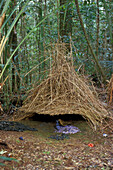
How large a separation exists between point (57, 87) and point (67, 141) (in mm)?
917

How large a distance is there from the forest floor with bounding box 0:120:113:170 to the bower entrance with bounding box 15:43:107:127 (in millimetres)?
417

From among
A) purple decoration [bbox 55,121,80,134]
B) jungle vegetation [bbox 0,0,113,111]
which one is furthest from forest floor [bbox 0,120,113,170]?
jungle vegetation [bbox 0,0,113,111]

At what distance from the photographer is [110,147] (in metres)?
1.74

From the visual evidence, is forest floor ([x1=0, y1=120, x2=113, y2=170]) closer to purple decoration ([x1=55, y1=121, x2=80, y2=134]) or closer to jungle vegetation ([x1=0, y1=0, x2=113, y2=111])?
purple decoration ([x1=55, y1=121, x2=80, y2=134])

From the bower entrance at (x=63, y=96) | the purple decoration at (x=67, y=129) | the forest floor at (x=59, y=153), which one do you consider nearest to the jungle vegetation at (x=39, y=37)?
the bower entrance at (x=63, y=96)

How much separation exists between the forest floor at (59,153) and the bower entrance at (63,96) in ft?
1.37

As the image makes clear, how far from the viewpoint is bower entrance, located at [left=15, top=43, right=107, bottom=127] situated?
2391mm

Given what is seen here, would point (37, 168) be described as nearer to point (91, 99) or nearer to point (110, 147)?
point (110, 147)

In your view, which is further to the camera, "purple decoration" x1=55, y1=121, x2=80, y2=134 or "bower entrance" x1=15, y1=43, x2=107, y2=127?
"bower entrance" x1=15, y1=43, x2=107, y2=127

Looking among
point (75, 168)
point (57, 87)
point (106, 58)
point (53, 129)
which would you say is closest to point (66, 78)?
point (57, 87)

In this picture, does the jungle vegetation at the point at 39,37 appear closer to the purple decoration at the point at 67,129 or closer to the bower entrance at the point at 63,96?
the bower entrance at the point at 63,96

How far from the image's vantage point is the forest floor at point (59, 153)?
1302mm

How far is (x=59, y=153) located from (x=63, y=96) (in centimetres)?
113

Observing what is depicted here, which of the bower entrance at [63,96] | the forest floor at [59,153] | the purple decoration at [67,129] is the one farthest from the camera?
the bower entrance at [63,96]
